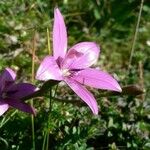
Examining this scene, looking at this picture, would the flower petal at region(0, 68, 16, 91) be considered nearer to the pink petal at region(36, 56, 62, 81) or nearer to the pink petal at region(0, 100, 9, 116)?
the pink petal at region(0, 100, 9, 116)

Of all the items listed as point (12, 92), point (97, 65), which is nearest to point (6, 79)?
point (12, 92)

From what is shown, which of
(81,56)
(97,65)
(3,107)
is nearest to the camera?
(3,107)

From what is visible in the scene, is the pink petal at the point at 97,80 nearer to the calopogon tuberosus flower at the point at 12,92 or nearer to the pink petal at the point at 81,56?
the pink petal at the point at 81,56

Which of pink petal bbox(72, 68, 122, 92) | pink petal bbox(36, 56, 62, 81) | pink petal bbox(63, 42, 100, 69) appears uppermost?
pink petal bbox(63, 42, 100, 69)

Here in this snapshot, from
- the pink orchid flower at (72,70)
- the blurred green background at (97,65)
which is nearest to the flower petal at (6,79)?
the pink orchid flower at (72,70)

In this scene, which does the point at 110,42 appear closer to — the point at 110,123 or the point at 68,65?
the point at 110,123

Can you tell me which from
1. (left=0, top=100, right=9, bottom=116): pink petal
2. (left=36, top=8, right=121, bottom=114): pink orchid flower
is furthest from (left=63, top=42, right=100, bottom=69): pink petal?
(left=0, top=100, right=9, bottom=116): pink petal

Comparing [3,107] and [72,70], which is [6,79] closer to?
[3,107]
